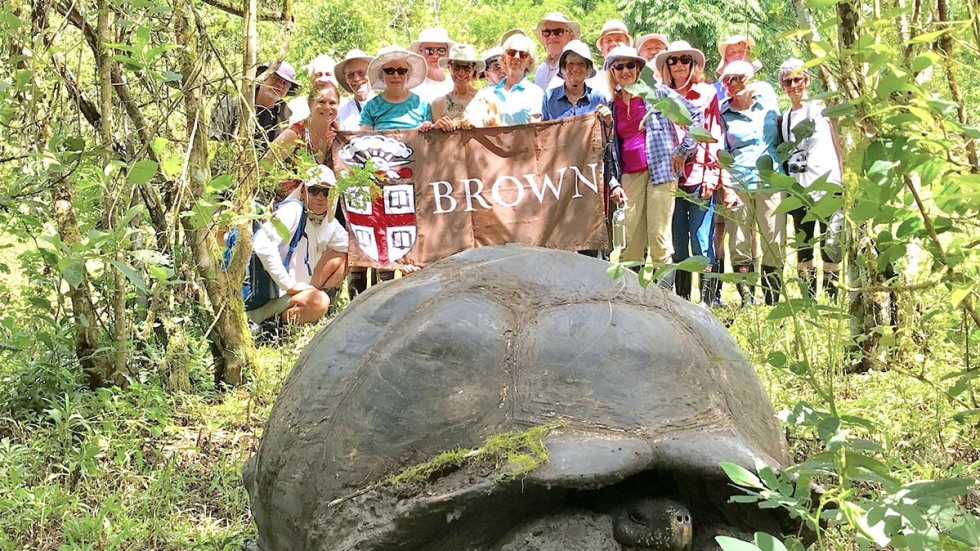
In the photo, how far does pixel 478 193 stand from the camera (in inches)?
254

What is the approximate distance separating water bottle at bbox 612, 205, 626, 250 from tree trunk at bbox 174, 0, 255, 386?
2575 mm

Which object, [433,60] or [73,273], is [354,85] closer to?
[433,60]

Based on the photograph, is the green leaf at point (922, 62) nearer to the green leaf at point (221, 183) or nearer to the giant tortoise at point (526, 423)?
the giant tortoise at point (526, 423)

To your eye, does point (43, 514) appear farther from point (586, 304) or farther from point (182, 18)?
point (182, 18)

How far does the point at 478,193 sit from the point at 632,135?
1.12 meters

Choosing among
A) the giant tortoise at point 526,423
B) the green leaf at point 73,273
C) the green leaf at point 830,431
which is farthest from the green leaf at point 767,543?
the green leaf at point 73,273

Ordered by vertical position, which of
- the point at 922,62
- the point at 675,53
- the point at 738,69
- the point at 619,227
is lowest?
the point at 619,227

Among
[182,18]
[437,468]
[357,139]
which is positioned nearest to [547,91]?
[357,139]

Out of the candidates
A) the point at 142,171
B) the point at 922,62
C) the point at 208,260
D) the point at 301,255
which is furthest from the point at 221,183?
the point at 301,255

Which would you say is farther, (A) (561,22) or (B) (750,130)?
(A) (561,22)

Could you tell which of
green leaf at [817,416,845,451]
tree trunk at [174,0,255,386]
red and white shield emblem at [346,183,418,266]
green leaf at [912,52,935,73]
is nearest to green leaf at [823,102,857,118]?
green leaf at [912,52,935,73]

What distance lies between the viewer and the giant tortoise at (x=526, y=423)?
6.77ft

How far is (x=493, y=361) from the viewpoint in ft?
7.26

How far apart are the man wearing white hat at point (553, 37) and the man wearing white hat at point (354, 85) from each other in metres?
1.19
